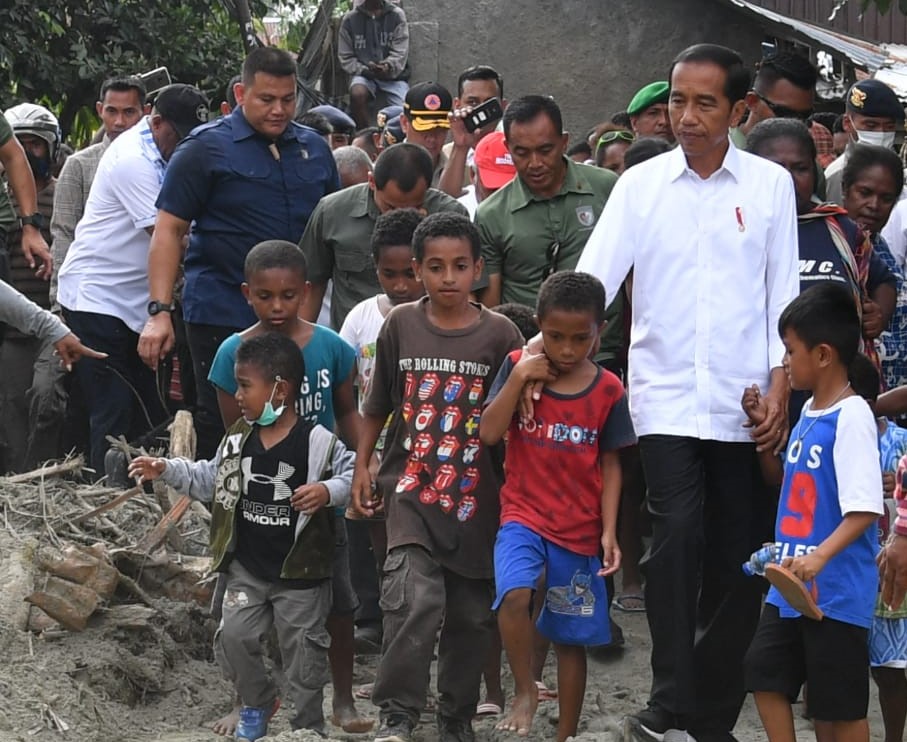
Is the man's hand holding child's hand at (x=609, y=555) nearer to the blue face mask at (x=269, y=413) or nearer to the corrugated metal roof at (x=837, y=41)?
the blue face mask at (x=269, y=413)

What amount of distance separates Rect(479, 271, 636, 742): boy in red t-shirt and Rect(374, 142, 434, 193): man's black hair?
1494mm

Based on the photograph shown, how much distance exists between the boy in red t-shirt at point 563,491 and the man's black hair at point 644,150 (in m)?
2.01

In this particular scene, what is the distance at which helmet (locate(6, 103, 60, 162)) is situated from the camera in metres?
9.72

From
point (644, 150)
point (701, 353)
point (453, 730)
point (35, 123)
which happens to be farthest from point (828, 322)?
point (35, 123)

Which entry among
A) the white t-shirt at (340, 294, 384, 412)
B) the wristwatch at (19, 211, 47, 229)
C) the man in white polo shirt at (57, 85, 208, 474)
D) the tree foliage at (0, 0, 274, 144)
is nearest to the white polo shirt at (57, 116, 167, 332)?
the man in white polo shirt at (57, 85, 208, 474)

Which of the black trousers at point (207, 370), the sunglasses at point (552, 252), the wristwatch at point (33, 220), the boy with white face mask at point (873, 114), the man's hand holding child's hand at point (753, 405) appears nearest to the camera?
the man's hand holding child's hand at point (753, 405)

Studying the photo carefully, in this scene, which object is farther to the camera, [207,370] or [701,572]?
[207,370]

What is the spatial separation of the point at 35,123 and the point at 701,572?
5.92m

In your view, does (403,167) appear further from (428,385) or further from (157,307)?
(428,385)

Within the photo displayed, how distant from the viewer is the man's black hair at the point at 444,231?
5.39 meters

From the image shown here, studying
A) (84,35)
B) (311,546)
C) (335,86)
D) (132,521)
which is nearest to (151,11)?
(84,35)

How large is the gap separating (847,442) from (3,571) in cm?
344

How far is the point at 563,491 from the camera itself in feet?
17.0

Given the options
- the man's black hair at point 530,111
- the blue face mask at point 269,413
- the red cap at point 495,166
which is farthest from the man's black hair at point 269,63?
the blue face mask at point 269,413
